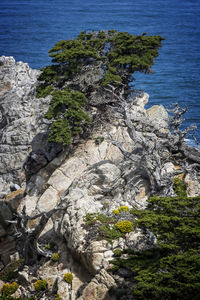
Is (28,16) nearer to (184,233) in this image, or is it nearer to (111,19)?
(111,19)

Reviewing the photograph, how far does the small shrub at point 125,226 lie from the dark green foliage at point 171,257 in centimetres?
237

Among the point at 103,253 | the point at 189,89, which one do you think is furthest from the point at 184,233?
the point at 189,89

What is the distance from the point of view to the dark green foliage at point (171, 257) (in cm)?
1086

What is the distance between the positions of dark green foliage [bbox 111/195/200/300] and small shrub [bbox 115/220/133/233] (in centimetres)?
237

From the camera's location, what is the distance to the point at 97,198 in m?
22.9

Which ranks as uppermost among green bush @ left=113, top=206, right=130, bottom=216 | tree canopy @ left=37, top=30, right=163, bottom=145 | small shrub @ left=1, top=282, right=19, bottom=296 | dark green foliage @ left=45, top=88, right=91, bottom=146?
tree canopy @ left=37, top=30, right=163, bottom=145

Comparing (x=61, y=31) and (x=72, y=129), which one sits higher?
(x=61, y=31)

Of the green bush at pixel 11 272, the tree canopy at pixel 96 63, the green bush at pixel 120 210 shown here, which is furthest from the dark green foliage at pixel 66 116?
the green bush at pixel 11 272

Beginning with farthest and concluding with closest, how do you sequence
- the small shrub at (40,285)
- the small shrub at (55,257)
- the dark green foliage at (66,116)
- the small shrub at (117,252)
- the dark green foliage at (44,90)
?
the dark green foliage at (44,90), the dark green foliage at (66,116), the small shrub at (55,257), the small shrub at (40,285), the small shrub at (117,252)

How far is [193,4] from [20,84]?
110999 millimetres

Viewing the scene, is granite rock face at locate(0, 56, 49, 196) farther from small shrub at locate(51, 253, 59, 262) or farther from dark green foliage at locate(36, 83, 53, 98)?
small shrub at locate(51, 253, 59, 262)

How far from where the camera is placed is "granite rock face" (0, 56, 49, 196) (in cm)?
3475

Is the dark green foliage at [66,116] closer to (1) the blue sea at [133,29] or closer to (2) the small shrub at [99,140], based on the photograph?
(2) the small shrub at [99,140]

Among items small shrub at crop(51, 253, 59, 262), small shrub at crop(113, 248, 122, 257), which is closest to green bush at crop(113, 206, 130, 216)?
small shrub at crop(113, 248, 122, 257)
